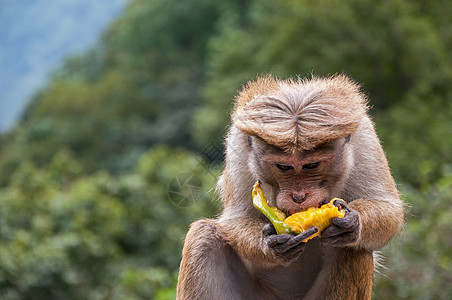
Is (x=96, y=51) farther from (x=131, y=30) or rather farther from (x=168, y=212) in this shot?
(x=168, y=212)

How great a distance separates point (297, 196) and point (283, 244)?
0.39 m

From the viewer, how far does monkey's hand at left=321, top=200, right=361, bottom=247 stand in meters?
4.08

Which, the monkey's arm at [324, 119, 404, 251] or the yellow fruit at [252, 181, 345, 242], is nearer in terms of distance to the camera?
the yellow fruit at [252, 181, 345, 242]

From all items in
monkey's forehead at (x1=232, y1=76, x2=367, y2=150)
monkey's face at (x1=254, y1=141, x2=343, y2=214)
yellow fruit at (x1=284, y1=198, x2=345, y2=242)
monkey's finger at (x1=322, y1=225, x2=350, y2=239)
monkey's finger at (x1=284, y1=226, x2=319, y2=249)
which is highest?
monkey's forehead at (x1=232, y1=76, x2=367, y2=150)

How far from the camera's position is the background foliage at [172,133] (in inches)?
419

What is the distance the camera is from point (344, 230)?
4.12 metres

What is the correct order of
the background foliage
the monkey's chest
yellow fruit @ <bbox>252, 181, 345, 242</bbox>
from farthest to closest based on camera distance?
1. the background foliage
2. the monkey's chest
3. yellow fruit @ <bbox>252, 181, 345, 242</bbox>

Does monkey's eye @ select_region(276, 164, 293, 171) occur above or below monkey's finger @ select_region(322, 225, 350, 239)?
above

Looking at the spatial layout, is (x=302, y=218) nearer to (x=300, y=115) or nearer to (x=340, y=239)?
(x=340, y=239)

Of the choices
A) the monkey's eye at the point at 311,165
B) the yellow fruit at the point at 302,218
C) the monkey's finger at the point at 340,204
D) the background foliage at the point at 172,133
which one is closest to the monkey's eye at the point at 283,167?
the monkey's eye at the point at 311,165

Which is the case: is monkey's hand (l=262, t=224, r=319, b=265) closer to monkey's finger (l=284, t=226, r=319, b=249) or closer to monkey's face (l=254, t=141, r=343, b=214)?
monkey's finger (l=284, t=226, r=319, b=249)

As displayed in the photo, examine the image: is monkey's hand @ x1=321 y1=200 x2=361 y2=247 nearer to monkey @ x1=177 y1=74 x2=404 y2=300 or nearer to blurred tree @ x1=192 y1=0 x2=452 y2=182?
monkey @ x1=177 y1=74 x2=404 y2=300

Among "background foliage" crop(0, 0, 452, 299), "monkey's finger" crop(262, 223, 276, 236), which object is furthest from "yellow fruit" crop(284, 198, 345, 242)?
"background foliage" crop(0, 0, 452, 299)

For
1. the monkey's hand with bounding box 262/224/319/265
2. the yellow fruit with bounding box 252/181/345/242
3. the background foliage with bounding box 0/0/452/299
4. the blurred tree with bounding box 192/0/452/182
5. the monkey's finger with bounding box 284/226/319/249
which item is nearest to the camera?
the monkey's finger with bounding box 284/226/319/249
